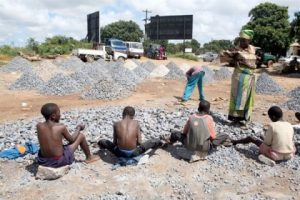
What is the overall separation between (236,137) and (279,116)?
1180 millimetres

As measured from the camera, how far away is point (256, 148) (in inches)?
230

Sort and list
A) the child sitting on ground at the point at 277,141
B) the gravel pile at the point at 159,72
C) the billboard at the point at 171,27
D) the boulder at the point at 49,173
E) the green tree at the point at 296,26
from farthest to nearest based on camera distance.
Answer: the billboard at the point at 171,27
the green tree at the point at 296,26
the gravel pile at the point at 159,72
the child sitting on ground at the point at 277,141
the boulder at the point at 49,173

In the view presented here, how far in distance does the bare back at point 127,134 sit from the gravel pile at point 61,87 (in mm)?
7962

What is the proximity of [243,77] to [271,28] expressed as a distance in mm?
A: 27004

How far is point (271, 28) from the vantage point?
31.5 meters

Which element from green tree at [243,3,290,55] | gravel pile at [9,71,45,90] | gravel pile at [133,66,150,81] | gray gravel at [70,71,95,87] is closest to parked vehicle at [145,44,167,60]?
green tree at [243,3,290,55]

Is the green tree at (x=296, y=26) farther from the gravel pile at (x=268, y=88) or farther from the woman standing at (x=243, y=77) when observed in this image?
the woman standing at (x=243, y=77)

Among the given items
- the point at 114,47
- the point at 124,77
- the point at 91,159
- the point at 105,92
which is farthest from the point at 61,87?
the point at 114,47

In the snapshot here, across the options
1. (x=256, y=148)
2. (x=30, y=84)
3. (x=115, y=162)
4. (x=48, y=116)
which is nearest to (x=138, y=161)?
(x=115, y=162)

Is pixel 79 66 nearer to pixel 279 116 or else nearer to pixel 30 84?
pixel 30 84

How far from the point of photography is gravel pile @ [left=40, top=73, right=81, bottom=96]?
12.6 meters

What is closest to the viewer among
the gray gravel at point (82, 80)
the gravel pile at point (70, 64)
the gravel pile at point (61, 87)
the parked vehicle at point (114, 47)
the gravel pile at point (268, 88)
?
the gravel pile at point (61, 87)

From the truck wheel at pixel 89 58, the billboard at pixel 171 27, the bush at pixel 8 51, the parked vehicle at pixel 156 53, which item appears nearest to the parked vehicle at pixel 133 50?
the parked vehicle at pixel 156 53

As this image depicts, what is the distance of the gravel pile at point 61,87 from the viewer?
498 inches
